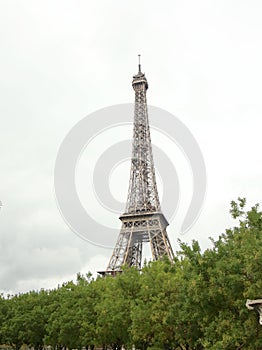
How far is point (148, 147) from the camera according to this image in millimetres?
73125

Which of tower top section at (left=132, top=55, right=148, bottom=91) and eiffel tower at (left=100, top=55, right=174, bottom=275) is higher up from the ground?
tower top section at (left=132, top=55, right=148, bottom=91)

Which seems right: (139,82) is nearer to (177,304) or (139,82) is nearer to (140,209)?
(140,209)

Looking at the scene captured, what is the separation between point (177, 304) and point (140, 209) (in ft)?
144

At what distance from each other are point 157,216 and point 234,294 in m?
45.5

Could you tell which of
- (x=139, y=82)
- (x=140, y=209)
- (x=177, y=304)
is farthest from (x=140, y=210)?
(x=177, y=304)

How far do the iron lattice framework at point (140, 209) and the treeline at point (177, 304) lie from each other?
16400mm

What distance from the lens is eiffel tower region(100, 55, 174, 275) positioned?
5969cm

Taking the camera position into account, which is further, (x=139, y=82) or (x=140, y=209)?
(x=139, y=82)

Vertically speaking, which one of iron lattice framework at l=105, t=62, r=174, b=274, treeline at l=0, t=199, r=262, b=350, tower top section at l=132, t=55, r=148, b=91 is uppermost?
tower top section at l=132, t=55, r=148, b=91

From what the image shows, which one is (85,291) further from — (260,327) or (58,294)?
(260,327)

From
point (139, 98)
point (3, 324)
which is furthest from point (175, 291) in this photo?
point (139, 98)

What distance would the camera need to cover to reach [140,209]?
65.3 metres

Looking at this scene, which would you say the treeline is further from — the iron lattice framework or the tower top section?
the tower top section

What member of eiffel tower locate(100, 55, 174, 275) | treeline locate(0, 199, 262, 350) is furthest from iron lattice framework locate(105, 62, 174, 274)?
treeline locate(0, 199, 262, 350)
